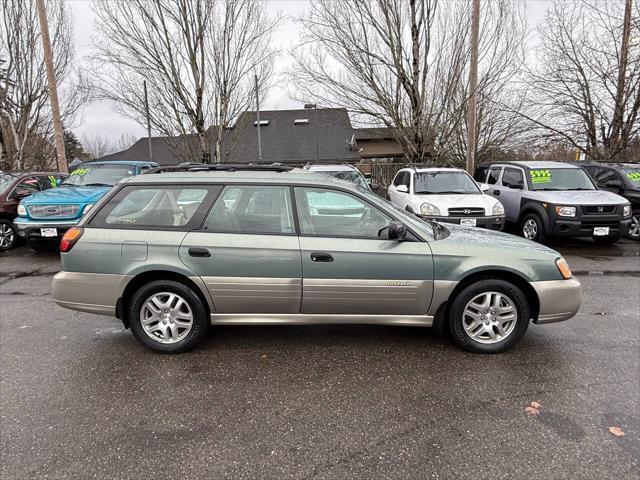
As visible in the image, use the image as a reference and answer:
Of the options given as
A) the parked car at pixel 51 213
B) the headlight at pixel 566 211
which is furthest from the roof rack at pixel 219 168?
the headlight at pixel 566 211

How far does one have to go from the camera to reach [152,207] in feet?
12.1

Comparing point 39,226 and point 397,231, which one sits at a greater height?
point 397,231

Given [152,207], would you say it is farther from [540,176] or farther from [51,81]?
[51,81]

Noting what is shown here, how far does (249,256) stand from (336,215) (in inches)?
34.1

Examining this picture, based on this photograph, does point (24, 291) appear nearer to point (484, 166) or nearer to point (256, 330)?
point (256, 330)

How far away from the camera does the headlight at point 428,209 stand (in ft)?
25.4

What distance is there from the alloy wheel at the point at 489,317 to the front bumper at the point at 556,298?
0.24 meters

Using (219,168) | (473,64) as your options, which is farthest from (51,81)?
(473,64)

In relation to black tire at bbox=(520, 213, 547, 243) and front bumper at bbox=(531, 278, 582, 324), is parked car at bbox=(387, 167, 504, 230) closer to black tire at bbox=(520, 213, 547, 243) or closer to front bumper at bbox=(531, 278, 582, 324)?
black tire at bbox=(520, 213, 547, 243)

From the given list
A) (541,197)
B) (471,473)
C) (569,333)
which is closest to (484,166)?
(541,197)

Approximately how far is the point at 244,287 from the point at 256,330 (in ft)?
2.96

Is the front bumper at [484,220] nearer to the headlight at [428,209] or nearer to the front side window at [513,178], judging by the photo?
the headlight at [428,209]

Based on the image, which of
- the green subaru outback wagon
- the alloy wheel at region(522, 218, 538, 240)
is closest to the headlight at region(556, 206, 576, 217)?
the alloy wheel at region(522, 218, 538, 240)

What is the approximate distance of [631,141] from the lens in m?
13.8
